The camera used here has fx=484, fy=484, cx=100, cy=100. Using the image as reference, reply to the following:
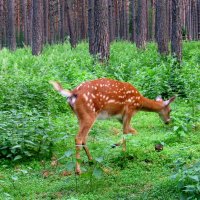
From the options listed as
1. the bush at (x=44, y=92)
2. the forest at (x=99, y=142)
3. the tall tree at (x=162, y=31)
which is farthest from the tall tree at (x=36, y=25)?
the forest at (x=99, y=142)

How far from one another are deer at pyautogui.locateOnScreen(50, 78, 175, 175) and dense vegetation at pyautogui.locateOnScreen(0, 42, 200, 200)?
0.30 metres

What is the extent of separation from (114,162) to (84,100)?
40.7 inches

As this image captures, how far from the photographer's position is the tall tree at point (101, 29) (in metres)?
15.1

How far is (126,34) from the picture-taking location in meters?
48.9

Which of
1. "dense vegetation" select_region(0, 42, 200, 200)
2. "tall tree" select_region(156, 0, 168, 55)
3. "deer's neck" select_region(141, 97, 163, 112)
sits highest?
"tall tree" select_region(156, 0, 168, 55)

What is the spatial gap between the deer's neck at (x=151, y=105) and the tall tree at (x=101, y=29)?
7054 millimetres

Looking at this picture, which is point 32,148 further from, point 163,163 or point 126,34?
point 126,34

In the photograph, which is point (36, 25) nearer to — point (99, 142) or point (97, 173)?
point (99, 142)

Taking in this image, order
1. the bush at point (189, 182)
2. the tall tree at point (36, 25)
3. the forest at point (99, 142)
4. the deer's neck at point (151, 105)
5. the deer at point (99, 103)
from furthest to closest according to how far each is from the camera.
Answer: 1. the tall tree at point (36, 25)
2. the deer's neck at point (151, 105)
3. the deer at point (99, 103)
4. the forest at point (99, 142)
5. the bush at point (189, 182)

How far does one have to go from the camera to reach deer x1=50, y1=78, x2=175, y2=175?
6.71 meters

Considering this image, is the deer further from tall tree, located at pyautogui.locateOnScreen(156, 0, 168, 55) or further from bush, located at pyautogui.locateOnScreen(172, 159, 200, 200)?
tall tree, located at pyautogui.locateOnScreen(156, 0, 168, 55)

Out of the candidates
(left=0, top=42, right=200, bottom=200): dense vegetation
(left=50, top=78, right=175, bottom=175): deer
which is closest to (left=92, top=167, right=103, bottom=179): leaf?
(left=0, top=42, right=200, bottom=200): dense vegetation

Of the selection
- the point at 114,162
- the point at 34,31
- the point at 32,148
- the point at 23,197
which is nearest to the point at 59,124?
the point at 32,148

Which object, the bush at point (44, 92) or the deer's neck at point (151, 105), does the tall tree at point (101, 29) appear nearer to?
the bush at point (44, 92)
